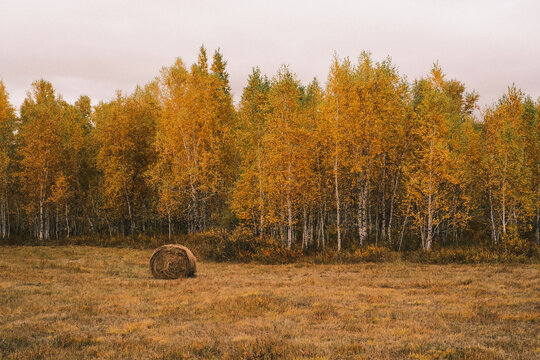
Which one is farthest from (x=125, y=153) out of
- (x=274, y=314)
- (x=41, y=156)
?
(x=274, y=314)

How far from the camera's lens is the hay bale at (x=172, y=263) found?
17812 millimetres

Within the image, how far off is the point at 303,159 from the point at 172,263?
36.3 feet

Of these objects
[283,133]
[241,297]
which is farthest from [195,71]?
[241,297]

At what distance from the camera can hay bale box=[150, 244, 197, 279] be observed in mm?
17812

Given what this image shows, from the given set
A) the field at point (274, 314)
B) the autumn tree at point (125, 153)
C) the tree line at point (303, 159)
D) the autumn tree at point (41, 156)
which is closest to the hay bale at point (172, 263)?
the field at point (274, 314)

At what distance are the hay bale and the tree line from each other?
24.9 ft

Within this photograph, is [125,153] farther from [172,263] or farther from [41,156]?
[172,263]

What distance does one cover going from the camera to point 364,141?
25469 mm

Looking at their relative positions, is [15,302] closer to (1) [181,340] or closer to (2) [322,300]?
(1) [181,340]

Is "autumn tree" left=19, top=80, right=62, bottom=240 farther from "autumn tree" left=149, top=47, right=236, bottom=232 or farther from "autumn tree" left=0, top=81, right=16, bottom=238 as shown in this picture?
"autumn tree" left=149, top=47, right=236, bottom=232

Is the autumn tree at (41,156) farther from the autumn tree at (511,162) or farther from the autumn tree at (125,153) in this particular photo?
the autumn tree at (511,162)

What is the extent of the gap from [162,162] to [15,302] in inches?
827

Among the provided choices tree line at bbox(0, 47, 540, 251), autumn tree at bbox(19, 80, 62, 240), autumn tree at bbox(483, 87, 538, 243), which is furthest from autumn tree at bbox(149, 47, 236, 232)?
autumn tree at bbox(483, 87, 538, 243)

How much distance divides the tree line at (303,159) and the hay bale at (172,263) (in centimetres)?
757
